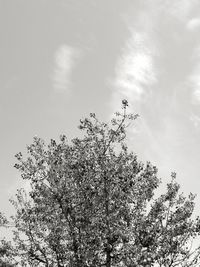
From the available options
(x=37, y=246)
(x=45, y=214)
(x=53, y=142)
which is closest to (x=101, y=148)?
(x=53, y=142)

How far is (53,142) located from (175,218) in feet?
23.6

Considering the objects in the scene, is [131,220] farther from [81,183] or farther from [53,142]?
[53,142]

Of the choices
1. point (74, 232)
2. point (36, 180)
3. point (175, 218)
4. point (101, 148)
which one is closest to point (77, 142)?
point (101, 148)

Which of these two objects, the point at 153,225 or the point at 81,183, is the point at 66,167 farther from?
the point at 153,225

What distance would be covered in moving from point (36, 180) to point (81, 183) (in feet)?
7.21

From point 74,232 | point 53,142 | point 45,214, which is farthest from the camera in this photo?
point 53,142

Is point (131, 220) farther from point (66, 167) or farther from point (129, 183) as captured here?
point (66, 167)

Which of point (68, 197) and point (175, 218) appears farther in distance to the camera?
point (175, 218)

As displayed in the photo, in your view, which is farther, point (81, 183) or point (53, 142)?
point (53, 142)

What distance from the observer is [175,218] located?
20.1 metres

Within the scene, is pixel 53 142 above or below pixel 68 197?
above

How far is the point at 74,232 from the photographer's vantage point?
17328 mm

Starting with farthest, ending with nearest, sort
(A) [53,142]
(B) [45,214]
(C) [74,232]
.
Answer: (A) [53,142] → (B) [45,214] → (C) [74,232]

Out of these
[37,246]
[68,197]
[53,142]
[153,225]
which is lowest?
[37,246]
